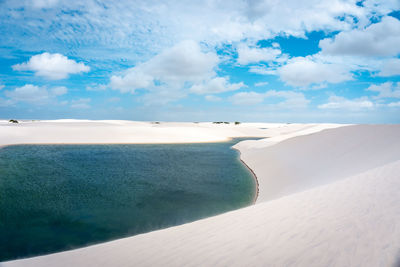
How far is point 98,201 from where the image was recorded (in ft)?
29.7

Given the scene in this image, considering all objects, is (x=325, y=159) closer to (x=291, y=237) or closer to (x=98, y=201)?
(x=291, y=237)

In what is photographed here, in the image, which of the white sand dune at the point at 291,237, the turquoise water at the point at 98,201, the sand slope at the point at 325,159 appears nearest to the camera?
the white sand dune at the point at 291,237

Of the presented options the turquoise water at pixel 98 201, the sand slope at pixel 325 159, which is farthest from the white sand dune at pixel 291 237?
the sand slope at pixel 325 159

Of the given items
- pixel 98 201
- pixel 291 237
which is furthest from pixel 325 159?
pixel 98 201

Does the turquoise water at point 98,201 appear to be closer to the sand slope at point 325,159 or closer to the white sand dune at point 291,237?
the sand slope at point 325,159

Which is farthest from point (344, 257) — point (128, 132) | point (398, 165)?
point (128, 132)

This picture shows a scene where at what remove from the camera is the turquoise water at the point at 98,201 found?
6.36 metres

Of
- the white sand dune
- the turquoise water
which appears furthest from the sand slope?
the white sand dune

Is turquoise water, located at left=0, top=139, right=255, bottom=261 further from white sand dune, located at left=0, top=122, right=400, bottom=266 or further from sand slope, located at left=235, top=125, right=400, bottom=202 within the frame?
white sand dune, located at left=0, top=122, right=400, bottom=266

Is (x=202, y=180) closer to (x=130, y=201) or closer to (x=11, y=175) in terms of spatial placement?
(x=130, y=201)

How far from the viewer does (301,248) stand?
3543mm

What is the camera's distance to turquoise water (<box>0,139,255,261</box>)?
6.36 meters

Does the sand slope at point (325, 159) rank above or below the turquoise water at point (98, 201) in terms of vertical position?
above

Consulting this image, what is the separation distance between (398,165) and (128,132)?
38580 mm
